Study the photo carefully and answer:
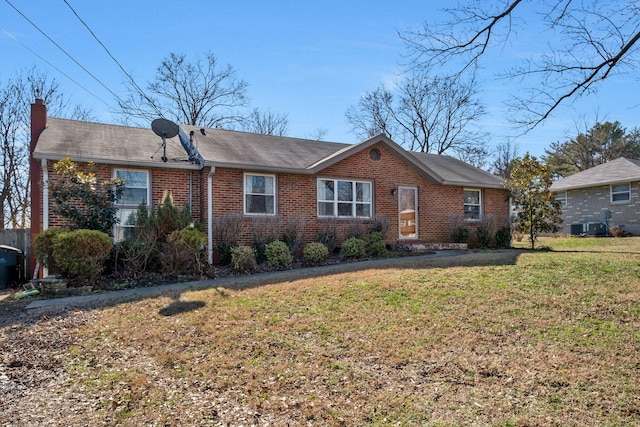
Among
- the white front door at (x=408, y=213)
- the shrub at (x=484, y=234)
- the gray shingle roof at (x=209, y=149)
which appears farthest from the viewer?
the shrub at (x=484, y=234)

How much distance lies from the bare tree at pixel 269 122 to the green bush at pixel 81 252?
26.1m

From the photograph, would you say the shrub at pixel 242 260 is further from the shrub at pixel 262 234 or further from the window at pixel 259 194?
the window at pixel 259 194

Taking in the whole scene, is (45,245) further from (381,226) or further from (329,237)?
(381,226)

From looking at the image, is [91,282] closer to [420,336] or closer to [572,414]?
[420,336]

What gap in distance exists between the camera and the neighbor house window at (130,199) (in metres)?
11.4

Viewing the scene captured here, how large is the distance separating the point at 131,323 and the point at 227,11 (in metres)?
8.33

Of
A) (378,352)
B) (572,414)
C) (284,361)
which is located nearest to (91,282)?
(284,361)

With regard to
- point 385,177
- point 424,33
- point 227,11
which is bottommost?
point 385,177

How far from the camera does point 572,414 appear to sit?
370cm

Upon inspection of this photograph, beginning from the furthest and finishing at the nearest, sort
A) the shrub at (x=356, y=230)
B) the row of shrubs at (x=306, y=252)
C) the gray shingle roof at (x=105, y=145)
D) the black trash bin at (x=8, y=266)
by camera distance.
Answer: the shrub at (x=356, y=230) < the gray shingle roof at (x=105, y=145) < the black trash bin at (x=8, y=266) < the row of shrubs at (x=306, y=252)

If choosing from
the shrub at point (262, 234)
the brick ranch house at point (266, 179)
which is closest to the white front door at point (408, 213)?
the brick ranch house at point (266, 179)

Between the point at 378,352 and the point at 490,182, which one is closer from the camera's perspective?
the point at 378,352

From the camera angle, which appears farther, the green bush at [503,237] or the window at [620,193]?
the window at [620,193]

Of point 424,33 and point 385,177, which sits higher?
point 424,33
